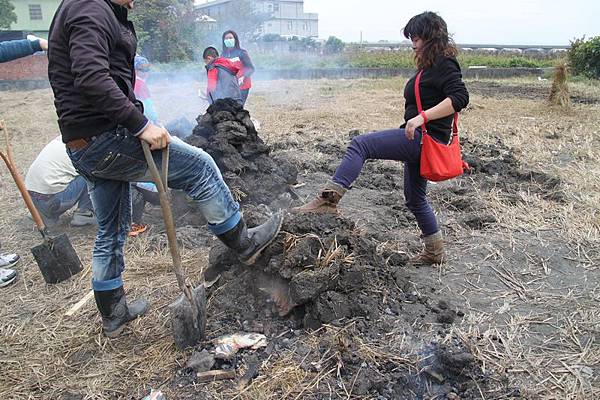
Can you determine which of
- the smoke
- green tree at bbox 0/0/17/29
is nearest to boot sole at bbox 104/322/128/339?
the smoke

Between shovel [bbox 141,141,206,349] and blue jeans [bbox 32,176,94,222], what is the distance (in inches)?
102

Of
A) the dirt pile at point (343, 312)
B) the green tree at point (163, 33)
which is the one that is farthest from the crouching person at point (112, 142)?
the green tree at point (163, 33)

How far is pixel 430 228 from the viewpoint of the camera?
3641 millimetres

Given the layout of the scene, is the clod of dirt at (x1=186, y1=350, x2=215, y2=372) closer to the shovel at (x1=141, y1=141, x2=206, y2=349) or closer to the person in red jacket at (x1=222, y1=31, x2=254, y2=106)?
the shovel at (x1=141, y1=141, x2=206, y2=349)

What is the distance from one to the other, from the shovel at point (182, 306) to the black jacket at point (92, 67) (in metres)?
0.37

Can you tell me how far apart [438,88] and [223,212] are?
162cm

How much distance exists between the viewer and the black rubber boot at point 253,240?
2949mm

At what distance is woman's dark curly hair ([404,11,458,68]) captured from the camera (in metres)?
3.12

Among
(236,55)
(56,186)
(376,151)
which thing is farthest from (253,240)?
(236,55)

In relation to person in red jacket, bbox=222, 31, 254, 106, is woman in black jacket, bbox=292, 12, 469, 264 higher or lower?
lower

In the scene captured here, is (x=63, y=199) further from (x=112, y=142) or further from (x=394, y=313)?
(x=394, y=313)

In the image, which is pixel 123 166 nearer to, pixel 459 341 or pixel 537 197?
pixel 459 341

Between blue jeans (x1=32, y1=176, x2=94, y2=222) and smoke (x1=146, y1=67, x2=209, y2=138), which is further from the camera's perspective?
smoke (x1=146, y1=67, x2=209, y2=138)

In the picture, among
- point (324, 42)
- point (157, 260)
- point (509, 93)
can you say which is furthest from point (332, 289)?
point (324, 42)
